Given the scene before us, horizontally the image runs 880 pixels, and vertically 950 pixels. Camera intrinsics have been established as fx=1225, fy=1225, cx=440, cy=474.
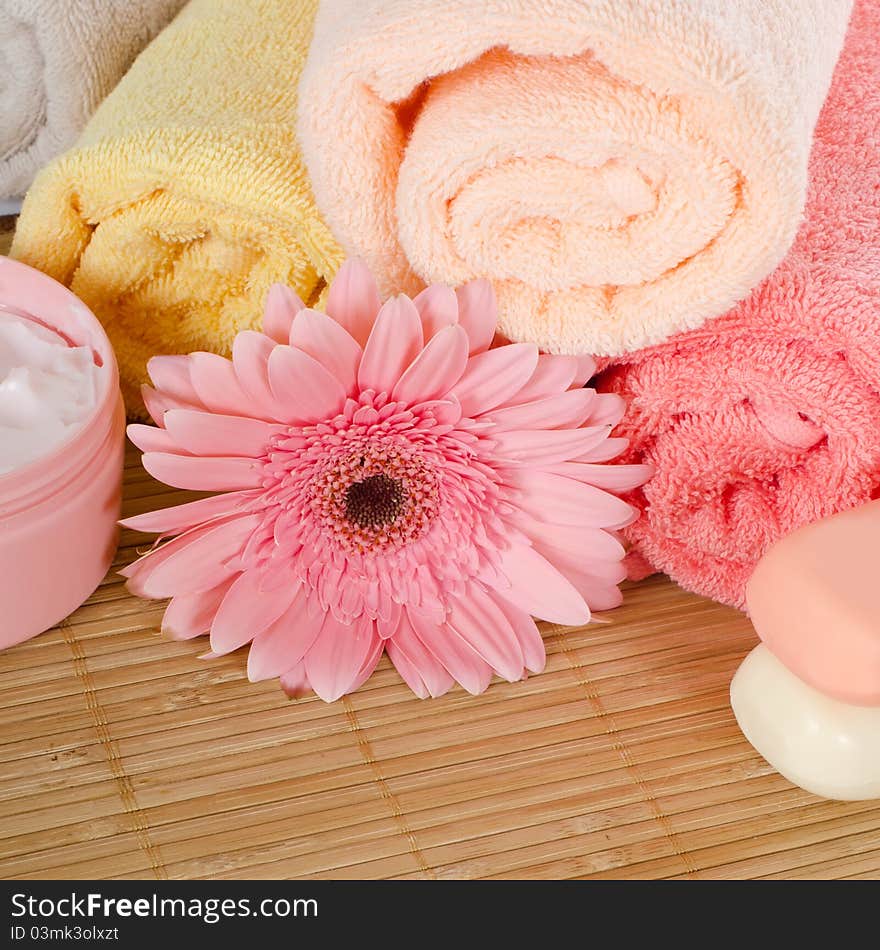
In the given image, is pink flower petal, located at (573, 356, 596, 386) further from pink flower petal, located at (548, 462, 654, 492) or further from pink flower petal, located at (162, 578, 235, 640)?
pink flower petal, located at (162, 578, 235, 640)

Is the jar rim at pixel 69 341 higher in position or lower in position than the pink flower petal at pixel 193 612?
higher

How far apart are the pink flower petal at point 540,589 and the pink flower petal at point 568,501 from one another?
0.02 m

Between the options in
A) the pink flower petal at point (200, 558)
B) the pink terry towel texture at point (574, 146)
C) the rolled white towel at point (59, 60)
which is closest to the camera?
the pink terry towel texture at point (574, 146)

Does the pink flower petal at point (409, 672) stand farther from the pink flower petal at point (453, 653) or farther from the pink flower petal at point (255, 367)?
the pink flower petal at point (255, 367)

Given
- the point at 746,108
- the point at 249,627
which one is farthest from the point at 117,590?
the point at 746,108

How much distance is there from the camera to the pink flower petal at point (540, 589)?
569 millimetres

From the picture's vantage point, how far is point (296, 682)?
0.57m

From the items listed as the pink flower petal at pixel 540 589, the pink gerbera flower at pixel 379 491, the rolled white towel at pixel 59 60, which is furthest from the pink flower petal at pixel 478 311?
the rolled white towel at pixel 59 60

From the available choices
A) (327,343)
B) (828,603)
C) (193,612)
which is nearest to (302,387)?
(327,343)

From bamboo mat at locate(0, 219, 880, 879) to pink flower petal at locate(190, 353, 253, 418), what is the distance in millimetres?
126

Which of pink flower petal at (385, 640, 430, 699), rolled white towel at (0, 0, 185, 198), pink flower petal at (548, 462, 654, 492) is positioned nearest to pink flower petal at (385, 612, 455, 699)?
pink flower petal at (385, 640, 430, 699)

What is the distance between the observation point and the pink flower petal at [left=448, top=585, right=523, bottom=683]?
568 millimetres

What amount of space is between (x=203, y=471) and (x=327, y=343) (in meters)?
0.08

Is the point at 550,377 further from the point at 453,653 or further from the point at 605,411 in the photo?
the point at 453,653
